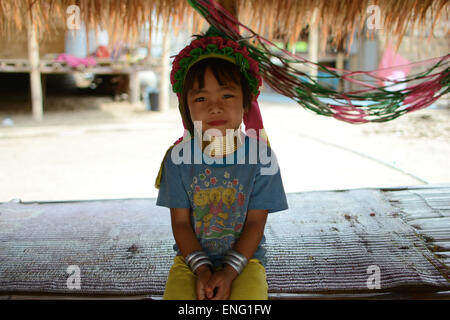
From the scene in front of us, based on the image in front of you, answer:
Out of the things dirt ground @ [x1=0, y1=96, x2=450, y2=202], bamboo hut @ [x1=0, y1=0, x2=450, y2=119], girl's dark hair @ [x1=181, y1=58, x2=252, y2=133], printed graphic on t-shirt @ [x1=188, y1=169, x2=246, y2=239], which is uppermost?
bamboo hut @ [x1=0, y1=0, x2=450, y2=119]

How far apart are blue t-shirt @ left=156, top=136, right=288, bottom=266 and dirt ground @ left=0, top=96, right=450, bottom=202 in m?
2.76

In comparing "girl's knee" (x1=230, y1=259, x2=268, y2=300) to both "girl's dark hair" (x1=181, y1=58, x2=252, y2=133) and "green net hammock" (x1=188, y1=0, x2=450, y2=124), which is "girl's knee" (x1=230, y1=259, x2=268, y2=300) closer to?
"girl's dark hair" (x1=181, y1=58, x2=252, y2=133)

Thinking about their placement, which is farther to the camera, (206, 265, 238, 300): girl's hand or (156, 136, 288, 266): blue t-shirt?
(156, 136, 288, 266): blue t-shirt

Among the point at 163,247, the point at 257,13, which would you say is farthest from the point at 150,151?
the point at 163,247

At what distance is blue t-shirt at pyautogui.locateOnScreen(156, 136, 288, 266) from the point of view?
4.57ft

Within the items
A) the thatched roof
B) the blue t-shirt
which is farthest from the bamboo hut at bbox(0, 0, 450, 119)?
the blue t-shirt

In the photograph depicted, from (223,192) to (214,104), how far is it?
308 mm

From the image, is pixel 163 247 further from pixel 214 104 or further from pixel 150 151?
pixel 150 151

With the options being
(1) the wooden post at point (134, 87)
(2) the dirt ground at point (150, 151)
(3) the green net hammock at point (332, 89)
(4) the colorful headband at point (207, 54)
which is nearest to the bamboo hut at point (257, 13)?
(3) the green net hammock at point (332, 89)

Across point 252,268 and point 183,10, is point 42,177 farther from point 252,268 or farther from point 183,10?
point 252,268

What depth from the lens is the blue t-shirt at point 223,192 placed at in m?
1.39

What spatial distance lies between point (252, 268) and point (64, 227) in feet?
5.38

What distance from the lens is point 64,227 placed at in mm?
2514
